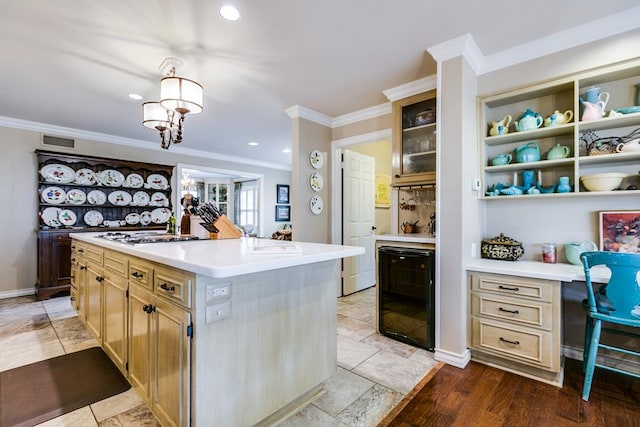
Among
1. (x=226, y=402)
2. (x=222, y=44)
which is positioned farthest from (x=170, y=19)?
(x=226, y=402)

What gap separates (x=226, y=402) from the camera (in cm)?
139

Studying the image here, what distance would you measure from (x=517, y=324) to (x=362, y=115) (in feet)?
9.42

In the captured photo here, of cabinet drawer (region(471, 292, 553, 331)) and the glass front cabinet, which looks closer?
cabinet drawer (region(471, 292, 553, 331))

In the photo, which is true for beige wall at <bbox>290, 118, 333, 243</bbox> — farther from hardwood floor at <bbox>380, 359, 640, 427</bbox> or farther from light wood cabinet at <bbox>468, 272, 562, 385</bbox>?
hardwood floor at <bbox>380, 359, 640, 427</bbox>

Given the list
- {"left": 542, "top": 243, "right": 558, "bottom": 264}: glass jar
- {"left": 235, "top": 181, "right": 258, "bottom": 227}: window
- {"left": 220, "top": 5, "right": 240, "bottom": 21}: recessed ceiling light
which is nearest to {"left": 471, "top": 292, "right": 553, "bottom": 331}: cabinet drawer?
{"left": 542, "top": 243, "right": 558, "bottom": 264}: glass jar

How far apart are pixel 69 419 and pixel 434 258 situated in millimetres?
2719

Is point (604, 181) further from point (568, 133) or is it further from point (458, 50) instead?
point (458, 50)

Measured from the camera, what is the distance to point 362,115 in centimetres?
388

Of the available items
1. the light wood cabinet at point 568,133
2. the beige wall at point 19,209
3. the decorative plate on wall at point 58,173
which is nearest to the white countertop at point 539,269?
the light wood cabinet at point 568,133

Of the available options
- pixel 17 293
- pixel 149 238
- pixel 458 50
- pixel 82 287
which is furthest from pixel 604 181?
pixel 17 293

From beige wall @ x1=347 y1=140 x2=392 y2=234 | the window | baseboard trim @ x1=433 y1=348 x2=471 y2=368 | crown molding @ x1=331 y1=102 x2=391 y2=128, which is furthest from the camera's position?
the window

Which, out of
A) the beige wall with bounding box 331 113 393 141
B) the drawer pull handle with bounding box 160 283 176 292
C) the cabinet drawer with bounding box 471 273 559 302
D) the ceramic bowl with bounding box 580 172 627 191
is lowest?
the cabinet drawer with bounding box 471 273 559 302

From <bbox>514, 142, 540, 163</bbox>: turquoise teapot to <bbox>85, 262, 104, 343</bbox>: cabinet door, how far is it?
11.9 feet

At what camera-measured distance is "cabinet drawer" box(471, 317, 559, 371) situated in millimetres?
2045
